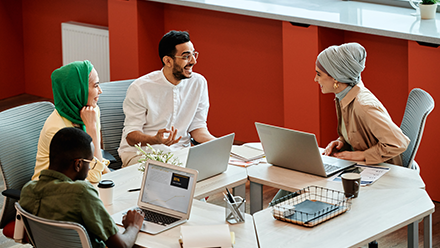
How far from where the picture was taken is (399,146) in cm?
294

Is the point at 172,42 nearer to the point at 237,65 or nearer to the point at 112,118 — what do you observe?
the point at 112,118

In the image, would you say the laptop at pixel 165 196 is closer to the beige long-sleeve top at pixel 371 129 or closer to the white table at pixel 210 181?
the white table at pixel 210 181

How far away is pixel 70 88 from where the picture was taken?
3076 mm

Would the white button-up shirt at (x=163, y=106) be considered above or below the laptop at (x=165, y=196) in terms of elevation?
above

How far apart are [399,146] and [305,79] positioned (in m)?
1.79

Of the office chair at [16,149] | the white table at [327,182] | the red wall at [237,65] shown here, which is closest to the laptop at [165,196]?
the white table at [327,182]

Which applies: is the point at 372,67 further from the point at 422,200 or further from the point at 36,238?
the point at 36,238

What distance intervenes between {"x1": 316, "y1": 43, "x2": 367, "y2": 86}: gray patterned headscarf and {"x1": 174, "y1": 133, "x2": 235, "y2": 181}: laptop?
0.70 metres

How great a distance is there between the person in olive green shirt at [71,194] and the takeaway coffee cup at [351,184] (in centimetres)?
102

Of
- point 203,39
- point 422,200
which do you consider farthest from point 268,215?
point 203,39

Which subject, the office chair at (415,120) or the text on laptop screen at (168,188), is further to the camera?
Answer: the office chair at (415,120)

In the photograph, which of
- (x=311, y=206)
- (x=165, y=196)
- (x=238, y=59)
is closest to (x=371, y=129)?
(x=311, y=206)

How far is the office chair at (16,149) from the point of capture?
9.52 feet

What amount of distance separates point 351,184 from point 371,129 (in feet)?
1.64
